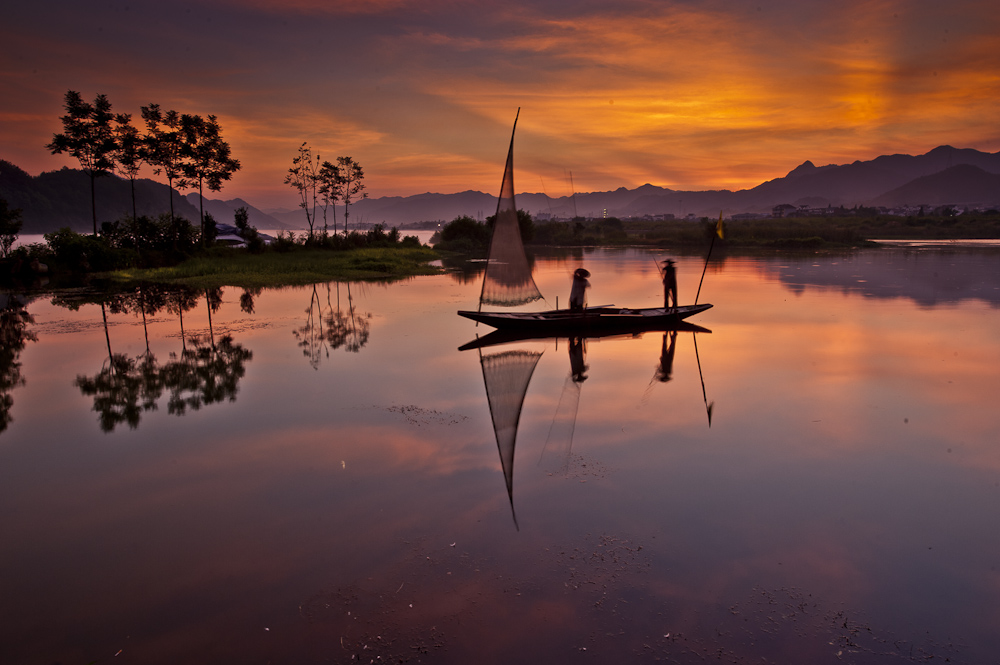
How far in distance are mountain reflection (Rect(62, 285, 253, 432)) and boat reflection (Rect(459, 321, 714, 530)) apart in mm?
6382

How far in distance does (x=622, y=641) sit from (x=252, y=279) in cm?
3907

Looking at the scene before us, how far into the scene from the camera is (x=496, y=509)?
8266mm

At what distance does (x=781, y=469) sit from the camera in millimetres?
9562

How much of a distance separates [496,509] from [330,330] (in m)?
15.7

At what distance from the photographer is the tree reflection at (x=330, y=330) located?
19125 millimetres

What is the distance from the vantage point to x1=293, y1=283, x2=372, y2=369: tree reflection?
19.1 meters

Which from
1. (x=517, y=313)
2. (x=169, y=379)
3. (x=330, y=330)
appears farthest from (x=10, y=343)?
(x=517, y=313)


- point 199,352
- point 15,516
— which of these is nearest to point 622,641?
point 15,516

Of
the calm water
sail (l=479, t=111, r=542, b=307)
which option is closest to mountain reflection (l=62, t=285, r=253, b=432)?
the calm water

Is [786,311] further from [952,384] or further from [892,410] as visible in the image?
[892,410]

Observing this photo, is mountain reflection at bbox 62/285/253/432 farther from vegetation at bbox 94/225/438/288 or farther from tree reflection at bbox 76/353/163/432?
vegetation at bbox 94/225/438/288

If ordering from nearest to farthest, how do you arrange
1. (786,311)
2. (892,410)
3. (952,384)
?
(892,410)
(952,384)
(786,311)

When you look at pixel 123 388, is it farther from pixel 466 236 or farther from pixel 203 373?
pixel 466 236

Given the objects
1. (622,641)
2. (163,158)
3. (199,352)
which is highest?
(163,158)
